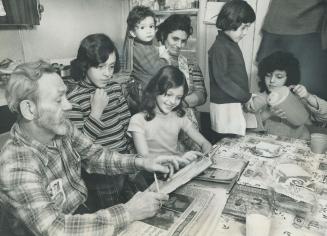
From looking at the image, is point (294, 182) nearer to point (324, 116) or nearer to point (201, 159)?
point (201, 159)

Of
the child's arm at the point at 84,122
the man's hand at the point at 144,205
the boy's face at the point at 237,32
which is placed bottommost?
the man's hand at the point at 144,205

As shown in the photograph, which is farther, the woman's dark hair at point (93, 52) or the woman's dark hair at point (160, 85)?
the woman's dark hair at point (160, 85)

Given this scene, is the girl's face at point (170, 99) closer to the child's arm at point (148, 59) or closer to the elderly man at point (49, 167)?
the child's arm at point (148, 59)

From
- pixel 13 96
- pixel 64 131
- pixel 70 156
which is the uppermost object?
pixel 13 96

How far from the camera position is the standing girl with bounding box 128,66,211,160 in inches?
72.8

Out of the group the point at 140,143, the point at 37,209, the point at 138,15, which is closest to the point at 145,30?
the point at 138,15

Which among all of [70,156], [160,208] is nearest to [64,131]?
[70,156]

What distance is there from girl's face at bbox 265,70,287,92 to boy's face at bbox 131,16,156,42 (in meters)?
0.96

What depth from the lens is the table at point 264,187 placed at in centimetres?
102

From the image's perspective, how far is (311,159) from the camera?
63.1 inches

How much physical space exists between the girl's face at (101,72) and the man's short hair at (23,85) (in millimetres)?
605

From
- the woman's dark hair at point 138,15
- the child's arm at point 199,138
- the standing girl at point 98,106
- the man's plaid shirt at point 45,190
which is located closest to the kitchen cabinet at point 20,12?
the woman's dark hair at point 138,15

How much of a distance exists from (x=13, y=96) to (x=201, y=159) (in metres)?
0.88

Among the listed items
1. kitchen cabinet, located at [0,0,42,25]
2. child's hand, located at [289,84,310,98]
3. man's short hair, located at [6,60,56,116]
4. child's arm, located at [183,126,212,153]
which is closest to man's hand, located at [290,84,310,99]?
child's hand, located at [289,84,310,98]
